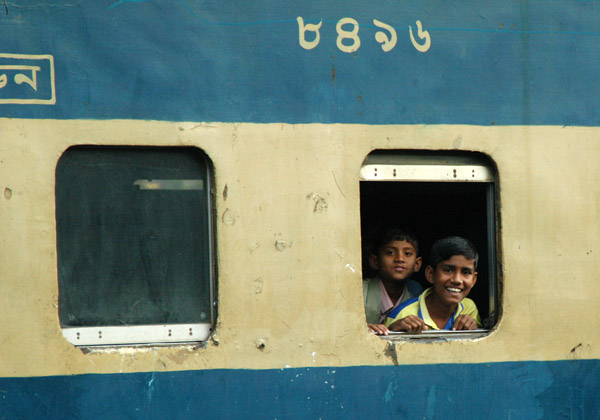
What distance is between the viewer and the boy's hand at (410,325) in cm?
350

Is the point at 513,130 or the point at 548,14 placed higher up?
the point at 548,14

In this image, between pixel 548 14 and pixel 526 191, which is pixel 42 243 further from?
pixel 548 14

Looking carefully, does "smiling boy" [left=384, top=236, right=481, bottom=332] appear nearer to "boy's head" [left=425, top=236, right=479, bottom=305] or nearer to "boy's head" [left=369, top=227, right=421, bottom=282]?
"boy's head" [left=425, top=236, right=479, bottom=305]

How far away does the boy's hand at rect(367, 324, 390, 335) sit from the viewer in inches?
136

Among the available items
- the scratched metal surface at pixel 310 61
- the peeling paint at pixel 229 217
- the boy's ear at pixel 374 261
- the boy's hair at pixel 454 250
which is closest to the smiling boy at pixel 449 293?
the boy's hair at pixel 454 250

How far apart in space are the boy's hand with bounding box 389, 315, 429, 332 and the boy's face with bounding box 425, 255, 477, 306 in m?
0.20

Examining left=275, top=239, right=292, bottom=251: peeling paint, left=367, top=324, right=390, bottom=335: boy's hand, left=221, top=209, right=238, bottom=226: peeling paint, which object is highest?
left=221, top=209, right=238, bottom=226: peeling paint

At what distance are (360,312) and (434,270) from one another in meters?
0.57

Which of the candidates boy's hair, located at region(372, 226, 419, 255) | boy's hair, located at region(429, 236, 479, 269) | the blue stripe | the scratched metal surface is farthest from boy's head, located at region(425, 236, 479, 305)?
the scratched metal surface

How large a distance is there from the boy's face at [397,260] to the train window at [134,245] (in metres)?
0.98

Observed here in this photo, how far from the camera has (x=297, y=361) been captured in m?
3.30

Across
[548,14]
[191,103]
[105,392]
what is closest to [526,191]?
[548,14]

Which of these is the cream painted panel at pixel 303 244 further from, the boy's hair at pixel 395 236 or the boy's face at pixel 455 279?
the boy's hair at pixel 395 236

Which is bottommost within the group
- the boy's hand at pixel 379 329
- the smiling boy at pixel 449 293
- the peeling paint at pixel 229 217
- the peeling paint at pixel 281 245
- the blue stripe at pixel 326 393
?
the blue stripe at pixel 326 393
